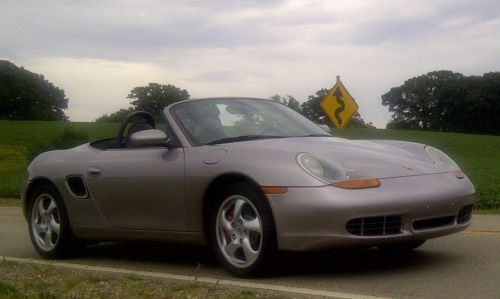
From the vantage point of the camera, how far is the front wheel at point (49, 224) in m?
7.50

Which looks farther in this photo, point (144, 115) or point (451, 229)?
point (144, 115)

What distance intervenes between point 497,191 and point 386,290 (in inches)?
382

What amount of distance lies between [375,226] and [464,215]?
3.07 feet

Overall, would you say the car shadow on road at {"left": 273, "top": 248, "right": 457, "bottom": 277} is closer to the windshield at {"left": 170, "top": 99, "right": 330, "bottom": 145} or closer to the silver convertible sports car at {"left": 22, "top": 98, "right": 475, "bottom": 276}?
the silver convertible sports car at {"left": 22, "top": 98, "right": 475, "bottom": 276}

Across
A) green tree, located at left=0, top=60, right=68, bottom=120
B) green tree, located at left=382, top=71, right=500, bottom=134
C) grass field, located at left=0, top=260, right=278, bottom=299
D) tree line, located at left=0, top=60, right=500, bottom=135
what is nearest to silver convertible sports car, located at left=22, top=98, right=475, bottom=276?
grass field, located at left=0, top=260, right=278, bottom=299

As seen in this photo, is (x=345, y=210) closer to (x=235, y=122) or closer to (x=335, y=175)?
(x=335, y=175)

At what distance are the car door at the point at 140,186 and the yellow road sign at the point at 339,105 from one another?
1146 centimetres

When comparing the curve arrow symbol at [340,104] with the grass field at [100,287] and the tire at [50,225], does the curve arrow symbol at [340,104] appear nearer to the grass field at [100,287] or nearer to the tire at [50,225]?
the tire at [50,225]

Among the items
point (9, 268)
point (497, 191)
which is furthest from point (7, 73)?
point (9, 268)

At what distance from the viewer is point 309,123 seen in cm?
735

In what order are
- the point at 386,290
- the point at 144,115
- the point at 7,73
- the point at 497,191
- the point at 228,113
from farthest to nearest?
the point at 7,73 → the point at 497,191 → the point at 144,115 → the point at 228,113 → the point at 386,290

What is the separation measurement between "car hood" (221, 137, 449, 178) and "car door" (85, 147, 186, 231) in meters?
0.55

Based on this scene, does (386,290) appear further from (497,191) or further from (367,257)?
(497,191)

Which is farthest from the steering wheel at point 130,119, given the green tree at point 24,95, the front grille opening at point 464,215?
the green tree at point 24,95
